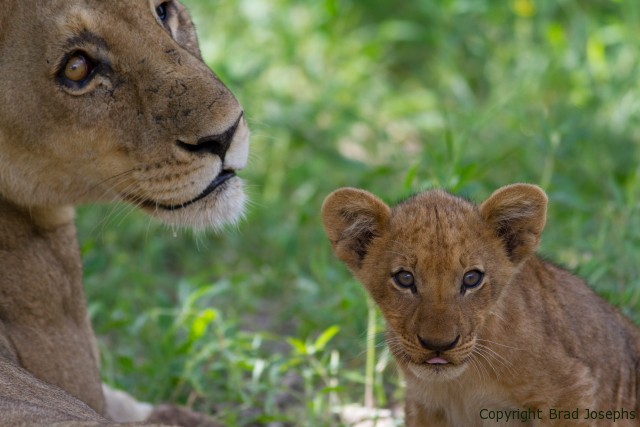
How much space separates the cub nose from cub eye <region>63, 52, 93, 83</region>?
371 millimetres

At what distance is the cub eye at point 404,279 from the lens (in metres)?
3.66

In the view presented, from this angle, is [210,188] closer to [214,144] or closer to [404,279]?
[214,144]

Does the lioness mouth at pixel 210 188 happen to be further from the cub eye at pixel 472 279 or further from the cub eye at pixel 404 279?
the cub eye at pixel 472 279

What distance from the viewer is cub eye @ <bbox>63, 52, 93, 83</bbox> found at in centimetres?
393

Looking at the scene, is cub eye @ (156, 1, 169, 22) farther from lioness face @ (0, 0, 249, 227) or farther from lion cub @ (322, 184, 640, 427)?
lion cub @ (322, 184, 640, 427)

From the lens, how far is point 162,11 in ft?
14.0

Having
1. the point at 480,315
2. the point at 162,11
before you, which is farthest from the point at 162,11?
the point at 480,315

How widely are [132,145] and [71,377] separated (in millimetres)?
804

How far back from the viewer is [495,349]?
368 cm

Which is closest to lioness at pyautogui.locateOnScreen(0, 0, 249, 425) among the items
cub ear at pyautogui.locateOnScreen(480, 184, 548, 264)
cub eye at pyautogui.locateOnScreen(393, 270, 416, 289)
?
cub eye at pyautogui.locateOnScreen(393, 270, 416, 289)

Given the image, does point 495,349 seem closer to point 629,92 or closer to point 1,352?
point 1,352

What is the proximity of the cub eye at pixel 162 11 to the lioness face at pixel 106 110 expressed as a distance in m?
0.21

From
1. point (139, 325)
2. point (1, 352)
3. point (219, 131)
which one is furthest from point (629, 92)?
point (1, 352)

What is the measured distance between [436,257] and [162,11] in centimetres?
136
